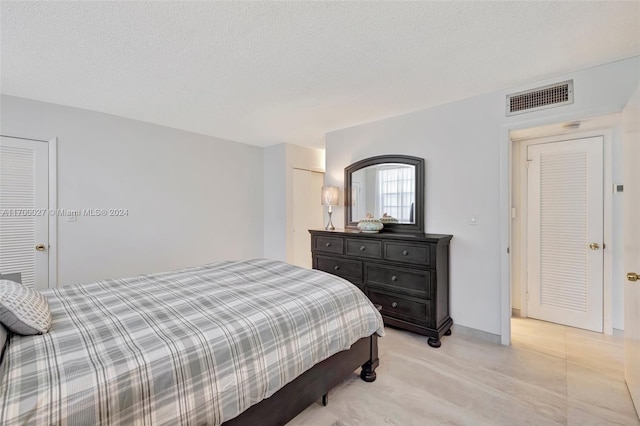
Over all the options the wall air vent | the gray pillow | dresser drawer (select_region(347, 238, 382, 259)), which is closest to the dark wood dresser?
dresser drawer (select_region(347, 238, 382, 259))

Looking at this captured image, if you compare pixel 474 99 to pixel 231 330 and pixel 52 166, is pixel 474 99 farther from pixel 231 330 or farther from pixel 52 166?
pixel 52 166

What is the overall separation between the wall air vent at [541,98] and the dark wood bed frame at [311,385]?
2440 mm

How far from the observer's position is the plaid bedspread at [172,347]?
95cm

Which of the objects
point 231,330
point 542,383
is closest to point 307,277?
point 231,330

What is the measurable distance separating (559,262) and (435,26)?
2.88 m

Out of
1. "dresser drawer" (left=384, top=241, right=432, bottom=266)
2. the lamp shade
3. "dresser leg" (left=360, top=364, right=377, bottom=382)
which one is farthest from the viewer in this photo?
the lamp shade

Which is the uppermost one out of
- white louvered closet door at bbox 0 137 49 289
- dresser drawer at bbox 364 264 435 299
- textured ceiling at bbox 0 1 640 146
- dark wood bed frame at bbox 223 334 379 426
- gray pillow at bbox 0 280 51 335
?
textured ceiling at bbox 0 1 640 146

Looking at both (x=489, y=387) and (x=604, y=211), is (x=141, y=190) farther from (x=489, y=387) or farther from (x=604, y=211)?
(x=604, y=211)

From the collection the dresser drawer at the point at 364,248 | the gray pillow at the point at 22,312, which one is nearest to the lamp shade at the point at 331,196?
the dresser drawer at the point at 364,248

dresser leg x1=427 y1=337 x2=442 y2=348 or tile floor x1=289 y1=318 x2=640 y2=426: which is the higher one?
dresser leg x1=427 y1=337 x2=442 y2=348

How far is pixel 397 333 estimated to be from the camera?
2.98m

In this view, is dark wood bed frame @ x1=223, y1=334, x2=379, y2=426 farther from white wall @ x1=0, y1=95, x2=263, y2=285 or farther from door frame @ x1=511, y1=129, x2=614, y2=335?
white wall @ x1=0, y1=95, x2=263, y2=285

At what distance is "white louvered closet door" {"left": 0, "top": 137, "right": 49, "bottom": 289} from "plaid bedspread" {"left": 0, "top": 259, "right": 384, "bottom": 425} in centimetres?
155

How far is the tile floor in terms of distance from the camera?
69.1 inches
